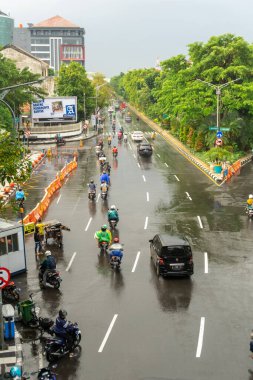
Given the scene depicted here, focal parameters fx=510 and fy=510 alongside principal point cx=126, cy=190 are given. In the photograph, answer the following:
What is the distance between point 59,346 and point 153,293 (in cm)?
550

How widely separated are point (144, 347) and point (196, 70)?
152ft

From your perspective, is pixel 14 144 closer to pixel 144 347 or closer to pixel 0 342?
pixel 0 342

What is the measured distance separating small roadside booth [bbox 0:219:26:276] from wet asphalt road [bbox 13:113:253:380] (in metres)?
0.66

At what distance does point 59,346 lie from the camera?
14.2 meters

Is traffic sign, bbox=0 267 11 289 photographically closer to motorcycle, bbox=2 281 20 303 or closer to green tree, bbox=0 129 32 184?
green tree, bbox=0 129 32 184

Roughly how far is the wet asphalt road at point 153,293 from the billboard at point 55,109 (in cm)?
3986

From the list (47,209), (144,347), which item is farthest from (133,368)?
(47,209)

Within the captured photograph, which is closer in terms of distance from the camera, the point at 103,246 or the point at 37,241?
the point at 37,241

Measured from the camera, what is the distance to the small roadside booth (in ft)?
65.6

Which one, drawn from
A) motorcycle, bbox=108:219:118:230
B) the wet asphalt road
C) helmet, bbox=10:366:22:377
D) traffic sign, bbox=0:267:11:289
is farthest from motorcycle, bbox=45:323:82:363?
motorcycle, bbox=108:219:118:230

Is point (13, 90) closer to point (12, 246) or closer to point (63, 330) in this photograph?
point (12, 246)

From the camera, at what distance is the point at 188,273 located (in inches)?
787

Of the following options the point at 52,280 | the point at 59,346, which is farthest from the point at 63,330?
the point at 52,280

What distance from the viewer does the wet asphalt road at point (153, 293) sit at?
13883 mm
